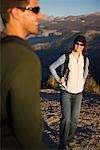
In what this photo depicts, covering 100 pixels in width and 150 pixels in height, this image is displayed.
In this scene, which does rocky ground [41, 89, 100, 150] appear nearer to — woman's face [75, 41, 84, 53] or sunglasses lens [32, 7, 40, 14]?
woman's face [75, 41, 84, 53]

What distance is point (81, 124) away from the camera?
8406 millimetres

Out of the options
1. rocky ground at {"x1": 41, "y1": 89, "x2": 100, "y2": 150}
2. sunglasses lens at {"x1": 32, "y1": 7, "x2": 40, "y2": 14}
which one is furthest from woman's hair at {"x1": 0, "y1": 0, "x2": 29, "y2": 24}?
rocky ground at {"x1": 41, "y1": 89, "x2": 100, "y2": 150}

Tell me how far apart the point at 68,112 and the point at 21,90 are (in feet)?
14.2

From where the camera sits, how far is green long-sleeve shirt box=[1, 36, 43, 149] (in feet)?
5.70

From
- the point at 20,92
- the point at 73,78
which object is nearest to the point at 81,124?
the point at 73,78

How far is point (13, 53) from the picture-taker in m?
1.77

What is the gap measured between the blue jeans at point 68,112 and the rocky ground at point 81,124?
0.31 meters

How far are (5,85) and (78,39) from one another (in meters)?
4.46

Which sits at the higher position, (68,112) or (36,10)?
(36,10)

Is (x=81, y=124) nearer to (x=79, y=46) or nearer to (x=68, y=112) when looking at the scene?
(x=68, y=112)

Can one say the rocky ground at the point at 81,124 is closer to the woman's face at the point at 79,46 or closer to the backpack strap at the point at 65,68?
the backpack strap at the point at 65,68

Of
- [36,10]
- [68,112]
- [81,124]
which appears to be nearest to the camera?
[36,10]

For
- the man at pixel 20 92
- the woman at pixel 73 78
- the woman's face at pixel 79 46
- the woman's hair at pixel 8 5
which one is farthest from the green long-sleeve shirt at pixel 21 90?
the woman's face at pixel 79 46

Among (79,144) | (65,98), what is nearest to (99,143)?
(79,144)
